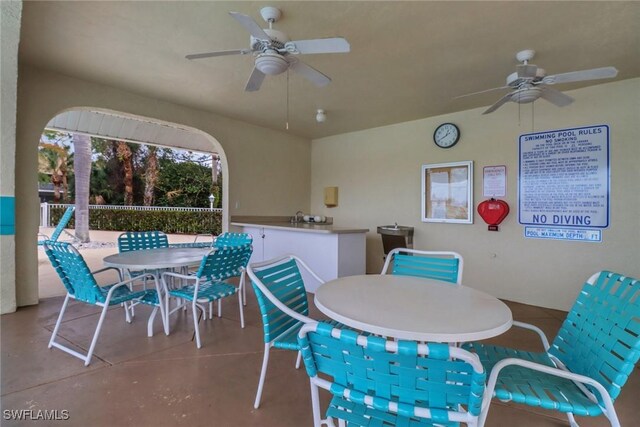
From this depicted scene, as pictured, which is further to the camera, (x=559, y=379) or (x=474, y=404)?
(x=559, y=379)

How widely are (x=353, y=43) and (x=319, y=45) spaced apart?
32.0 inches

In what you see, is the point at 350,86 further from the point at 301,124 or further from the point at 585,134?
the point at 585,134

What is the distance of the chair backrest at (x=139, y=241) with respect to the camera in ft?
11.4

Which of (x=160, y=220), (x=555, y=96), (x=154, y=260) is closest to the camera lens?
(x=154, y=260)

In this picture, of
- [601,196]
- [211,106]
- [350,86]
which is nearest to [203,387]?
[350,86]

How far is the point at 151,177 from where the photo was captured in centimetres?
1378

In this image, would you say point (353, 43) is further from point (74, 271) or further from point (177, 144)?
point (177, 144)

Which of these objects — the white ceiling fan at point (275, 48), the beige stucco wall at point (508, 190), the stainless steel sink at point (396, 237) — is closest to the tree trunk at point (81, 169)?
the beige stucco wall at point (508, 190)

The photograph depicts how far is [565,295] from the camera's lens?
3738 mm

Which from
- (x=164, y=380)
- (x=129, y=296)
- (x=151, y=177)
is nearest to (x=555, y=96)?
(x=164, y=380)

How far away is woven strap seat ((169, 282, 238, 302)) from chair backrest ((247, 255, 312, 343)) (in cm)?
98

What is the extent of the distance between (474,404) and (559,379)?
96 cm

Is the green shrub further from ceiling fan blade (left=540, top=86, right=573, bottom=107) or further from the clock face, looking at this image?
ceiling fan blade (left=540, top=86, right=573, bottom=107)

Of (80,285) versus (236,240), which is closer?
(80,285)
